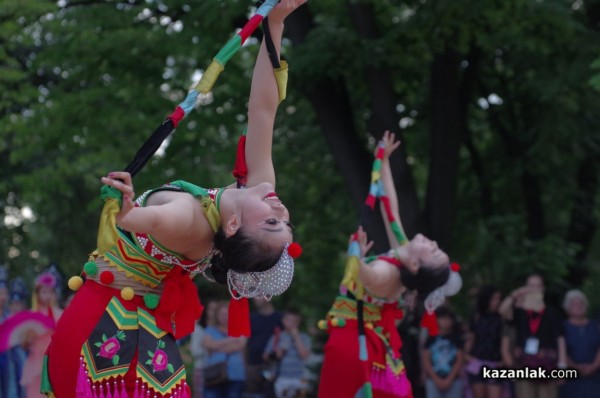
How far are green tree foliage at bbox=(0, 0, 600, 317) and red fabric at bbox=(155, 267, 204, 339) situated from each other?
18.7 feet

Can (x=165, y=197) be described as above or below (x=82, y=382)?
above

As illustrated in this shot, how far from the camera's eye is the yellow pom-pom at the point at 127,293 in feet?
13.5

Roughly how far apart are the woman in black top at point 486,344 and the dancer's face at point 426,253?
338cm

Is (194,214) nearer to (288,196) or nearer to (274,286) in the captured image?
(274,286)

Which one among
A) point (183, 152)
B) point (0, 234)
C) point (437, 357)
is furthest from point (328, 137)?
point (0, 234)

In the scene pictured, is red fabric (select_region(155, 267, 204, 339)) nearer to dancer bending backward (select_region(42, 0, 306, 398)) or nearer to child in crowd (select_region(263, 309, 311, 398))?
dancer bending backward (select_region(42, 0, 306, 398))

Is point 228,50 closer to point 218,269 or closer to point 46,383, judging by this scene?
point 218,269

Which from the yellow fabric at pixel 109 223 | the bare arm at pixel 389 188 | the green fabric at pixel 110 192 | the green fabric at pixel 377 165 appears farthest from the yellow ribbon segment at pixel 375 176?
the green fabric at pixel 110 192

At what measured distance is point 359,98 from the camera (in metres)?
12.5

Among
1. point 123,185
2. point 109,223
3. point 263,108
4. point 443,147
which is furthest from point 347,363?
point 443,147

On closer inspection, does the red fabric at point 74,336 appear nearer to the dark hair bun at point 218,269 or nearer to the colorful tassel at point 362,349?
the dark hair bun at point 218,269

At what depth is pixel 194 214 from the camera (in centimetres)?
395

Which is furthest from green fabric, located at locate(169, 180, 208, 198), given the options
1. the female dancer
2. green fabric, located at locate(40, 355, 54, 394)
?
the female dancer

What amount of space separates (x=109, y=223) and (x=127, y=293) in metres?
0.62
